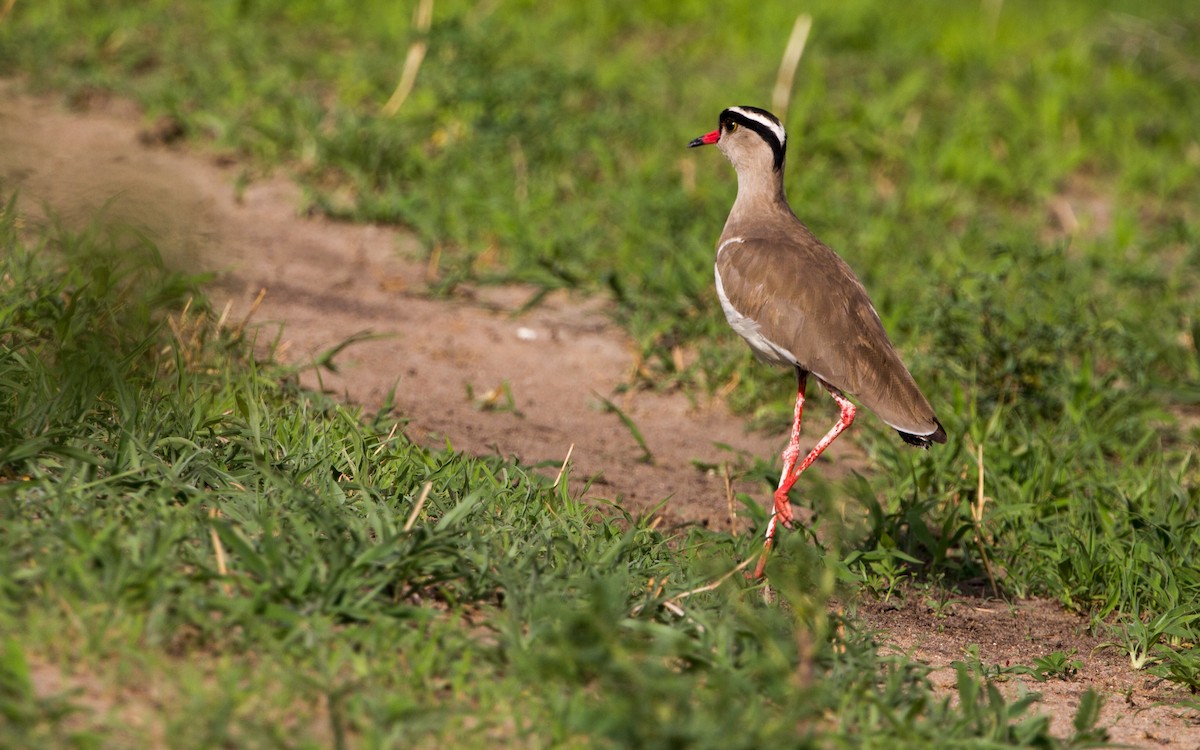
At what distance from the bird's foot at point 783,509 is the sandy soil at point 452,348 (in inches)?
15.8

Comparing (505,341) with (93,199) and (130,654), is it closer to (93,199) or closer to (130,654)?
(93,199)

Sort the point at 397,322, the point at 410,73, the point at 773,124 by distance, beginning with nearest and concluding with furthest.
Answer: the point at 773,124 < the point at 397,322 < the point at 410,73

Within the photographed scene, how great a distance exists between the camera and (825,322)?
16.8 ft

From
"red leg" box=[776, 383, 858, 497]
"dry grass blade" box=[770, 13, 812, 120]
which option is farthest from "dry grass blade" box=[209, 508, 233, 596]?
"dry grass blade" box=[770, 13, 812, 120]

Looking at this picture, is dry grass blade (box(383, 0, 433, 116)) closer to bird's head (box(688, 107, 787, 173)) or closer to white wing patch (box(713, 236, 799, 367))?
bird's head (box(688, 107, 787, 173))

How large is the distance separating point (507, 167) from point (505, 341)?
172 cm

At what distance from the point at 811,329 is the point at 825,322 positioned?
6cm

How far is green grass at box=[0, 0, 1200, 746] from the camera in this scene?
3.34 meters

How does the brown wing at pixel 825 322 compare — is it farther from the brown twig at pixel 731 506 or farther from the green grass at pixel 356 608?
the green grass at pixel 356 608

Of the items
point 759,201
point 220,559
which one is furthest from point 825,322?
point 220,559

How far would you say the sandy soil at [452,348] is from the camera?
4.65 metres

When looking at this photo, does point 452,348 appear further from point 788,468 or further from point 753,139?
point 788,468

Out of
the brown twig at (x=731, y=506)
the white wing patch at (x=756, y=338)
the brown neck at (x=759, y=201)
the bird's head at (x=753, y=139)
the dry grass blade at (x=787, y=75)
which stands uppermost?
the dry grass blade at (x=787, y=75)

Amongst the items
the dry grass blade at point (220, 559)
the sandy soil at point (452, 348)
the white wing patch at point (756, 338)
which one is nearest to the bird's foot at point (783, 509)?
the sandy soil at point (452, 348)
